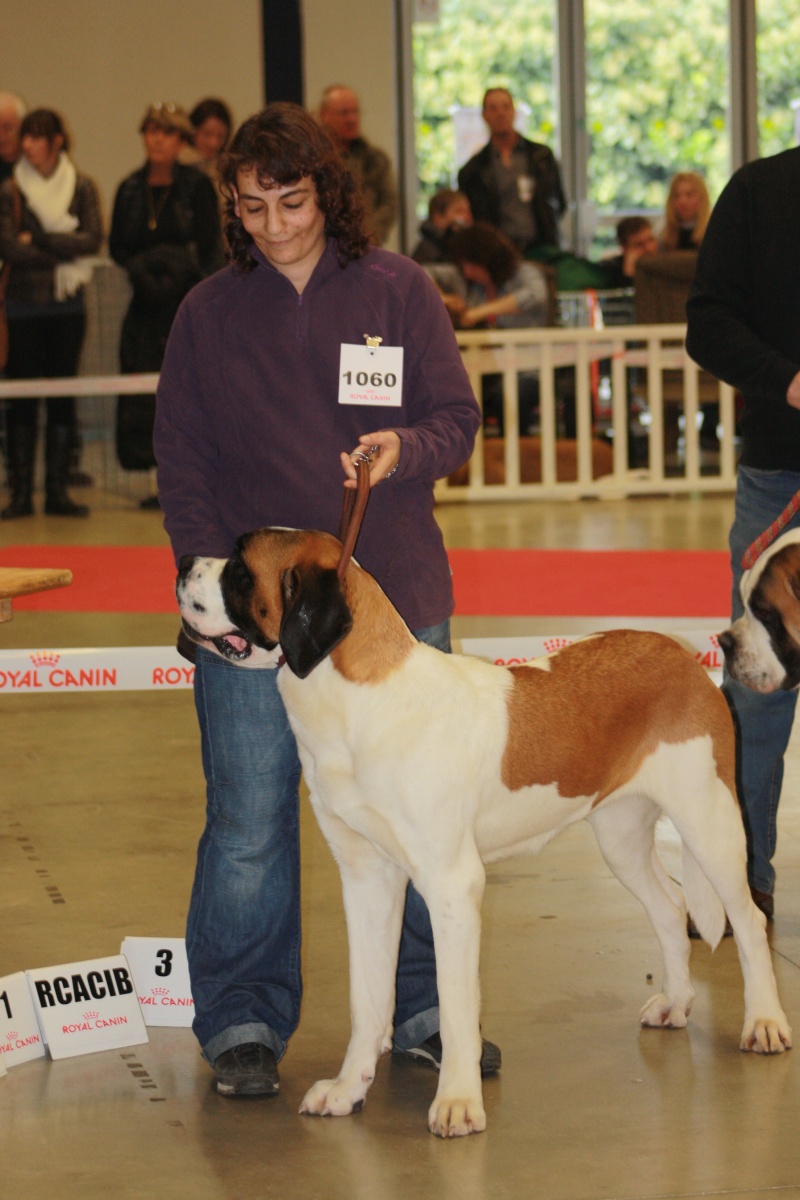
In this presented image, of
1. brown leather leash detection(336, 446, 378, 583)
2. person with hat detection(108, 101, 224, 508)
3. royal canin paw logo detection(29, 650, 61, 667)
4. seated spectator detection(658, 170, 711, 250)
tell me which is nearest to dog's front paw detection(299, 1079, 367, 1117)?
brown leather leash detection(336, 446, 378, 583)

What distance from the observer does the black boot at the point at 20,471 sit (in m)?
A: 11.4

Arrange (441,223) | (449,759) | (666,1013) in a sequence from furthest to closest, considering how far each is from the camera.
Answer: (441,223) → (666,1013) → (449,759)

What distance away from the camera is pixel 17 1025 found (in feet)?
11.8

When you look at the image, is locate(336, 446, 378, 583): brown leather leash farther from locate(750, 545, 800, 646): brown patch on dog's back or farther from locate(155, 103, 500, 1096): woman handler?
locate(750, 545, 800, 646): brown patch on dog's back

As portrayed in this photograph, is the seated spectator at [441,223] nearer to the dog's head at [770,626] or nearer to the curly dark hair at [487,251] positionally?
the curly dark hair at [487,251]

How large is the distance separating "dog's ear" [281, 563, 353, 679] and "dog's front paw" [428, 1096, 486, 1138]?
0.92 m

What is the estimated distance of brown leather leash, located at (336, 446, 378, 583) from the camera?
3023 millimetres

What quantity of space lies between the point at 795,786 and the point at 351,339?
3.09 metres

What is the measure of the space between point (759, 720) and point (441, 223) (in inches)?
350

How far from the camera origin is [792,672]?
357cm

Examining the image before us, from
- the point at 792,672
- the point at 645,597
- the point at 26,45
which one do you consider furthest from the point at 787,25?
the point at 792,672

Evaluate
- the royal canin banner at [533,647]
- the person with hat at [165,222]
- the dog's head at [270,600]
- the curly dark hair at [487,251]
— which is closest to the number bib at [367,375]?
the dog's head at [270,600]

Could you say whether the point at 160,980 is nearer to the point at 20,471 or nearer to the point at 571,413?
the point at 20,471

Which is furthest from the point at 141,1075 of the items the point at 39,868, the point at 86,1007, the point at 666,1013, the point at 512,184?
the point at 512,184
